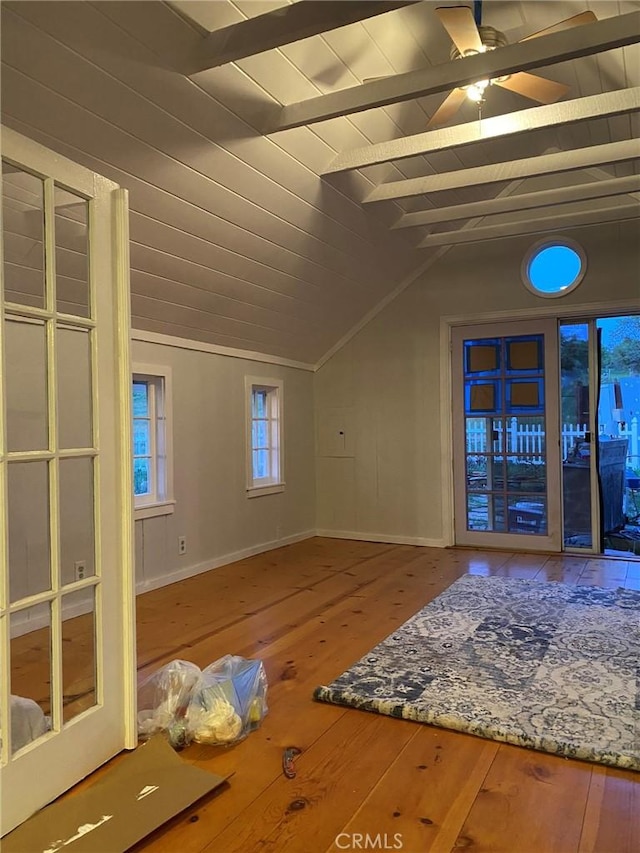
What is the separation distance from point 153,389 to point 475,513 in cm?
301

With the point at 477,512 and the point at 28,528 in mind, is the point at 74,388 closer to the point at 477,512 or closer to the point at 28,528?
the point at 28,528

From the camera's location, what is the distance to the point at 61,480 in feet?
6.15

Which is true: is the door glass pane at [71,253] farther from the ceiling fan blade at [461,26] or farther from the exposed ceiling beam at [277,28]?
the ceiling fan blade at [461,26]

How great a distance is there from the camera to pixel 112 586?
2053 mm

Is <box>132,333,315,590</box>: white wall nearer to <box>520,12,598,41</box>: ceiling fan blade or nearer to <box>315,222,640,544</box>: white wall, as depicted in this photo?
<box>315,222,640,544</box>: white wall

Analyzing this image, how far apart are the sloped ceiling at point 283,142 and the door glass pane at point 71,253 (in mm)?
165

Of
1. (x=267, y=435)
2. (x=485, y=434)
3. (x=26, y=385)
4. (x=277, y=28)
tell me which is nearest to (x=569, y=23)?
(x=277, y=28)

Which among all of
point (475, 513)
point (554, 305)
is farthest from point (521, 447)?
point (554, 305)

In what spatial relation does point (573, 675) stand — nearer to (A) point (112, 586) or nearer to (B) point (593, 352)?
(A) point (112, 586)

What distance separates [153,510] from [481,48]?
3257 mm

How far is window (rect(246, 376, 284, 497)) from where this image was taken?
219 inches

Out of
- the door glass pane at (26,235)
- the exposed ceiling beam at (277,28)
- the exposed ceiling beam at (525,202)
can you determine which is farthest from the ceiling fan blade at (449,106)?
the door glass pane at (26,235)

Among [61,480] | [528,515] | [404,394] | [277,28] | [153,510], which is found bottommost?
[528,515]

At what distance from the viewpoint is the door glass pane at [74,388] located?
1.89 m
